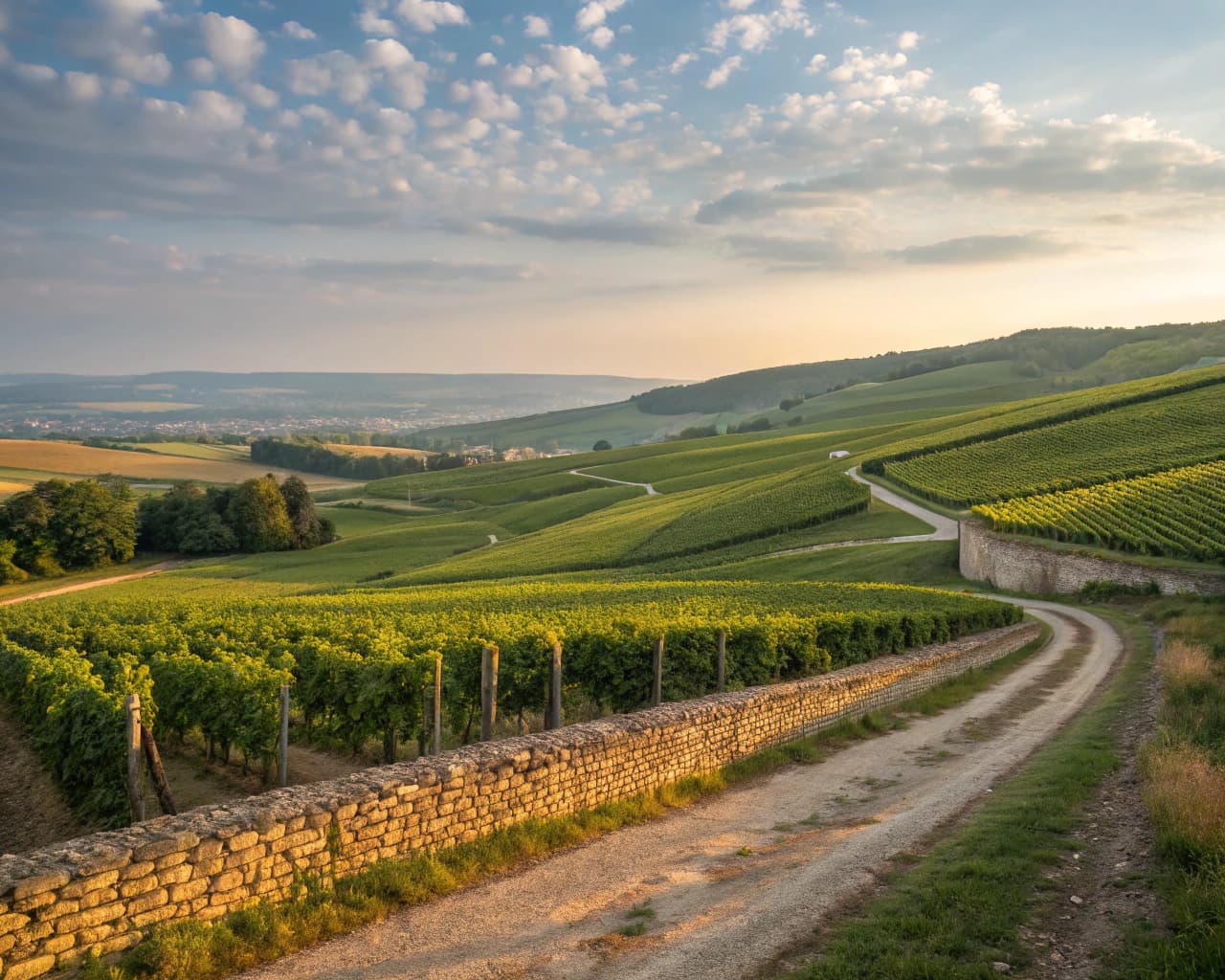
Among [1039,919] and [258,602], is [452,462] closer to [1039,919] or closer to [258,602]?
[258,602]

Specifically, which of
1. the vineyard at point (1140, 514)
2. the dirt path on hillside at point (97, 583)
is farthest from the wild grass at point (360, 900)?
the dirt path on hillside at point (97, 583)

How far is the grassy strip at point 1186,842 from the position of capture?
6.88 m

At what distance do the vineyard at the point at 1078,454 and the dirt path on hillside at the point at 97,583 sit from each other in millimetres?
65961

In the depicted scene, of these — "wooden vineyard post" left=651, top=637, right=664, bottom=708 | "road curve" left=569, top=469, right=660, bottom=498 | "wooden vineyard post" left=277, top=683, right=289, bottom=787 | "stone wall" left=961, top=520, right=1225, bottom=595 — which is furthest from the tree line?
"wooden vineyard post" left=651, top=637, right=664, bottom=708

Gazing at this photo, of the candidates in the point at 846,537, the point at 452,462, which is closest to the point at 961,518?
the point at 846,537

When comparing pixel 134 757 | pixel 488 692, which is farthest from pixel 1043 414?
pixel 134 757

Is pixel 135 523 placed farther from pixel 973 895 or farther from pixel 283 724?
pixel 973 895

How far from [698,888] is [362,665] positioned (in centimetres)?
811

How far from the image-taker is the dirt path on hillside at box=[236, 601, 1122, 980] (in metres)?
7.91

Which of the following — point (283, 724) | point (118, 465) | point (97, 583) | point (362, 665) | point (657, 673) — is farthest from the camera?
point (118, 465)

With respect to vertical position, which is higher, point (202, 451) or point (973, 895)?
point (973, 895)

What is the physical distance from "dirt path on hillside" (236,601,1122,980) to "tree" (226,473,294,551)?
75847 mm

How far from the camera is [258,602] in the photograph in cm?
3997

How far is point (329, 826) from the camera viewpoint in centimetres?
933
